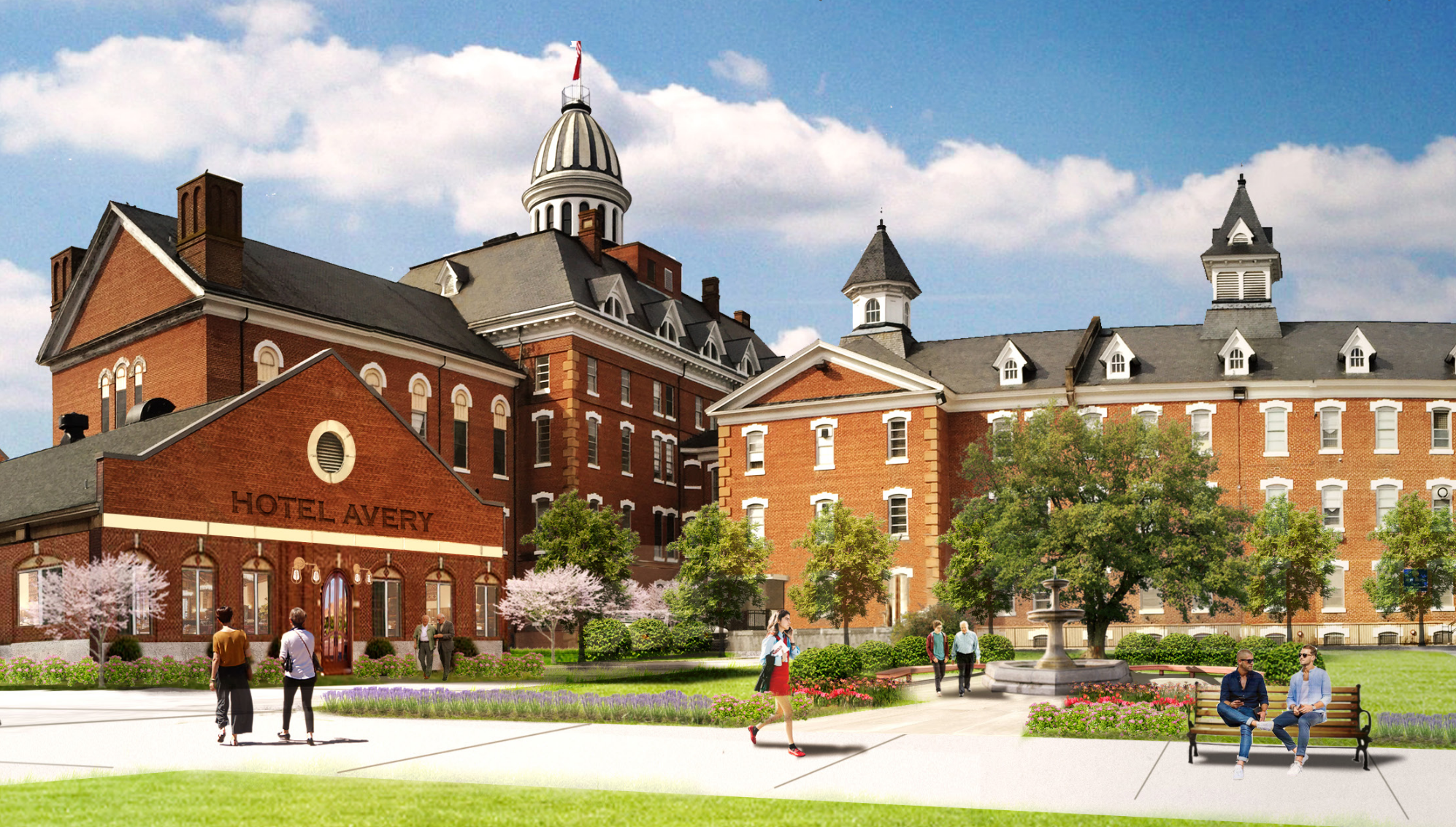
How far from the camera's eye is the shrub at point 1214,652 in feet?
108

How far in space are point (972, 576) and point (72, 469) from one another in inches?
1124

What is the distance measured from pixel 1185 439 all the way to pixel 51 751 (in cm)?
3291

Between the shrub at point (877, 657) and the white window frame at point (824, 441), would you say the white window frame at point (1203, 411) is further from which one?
the shrub at point (877, 657)

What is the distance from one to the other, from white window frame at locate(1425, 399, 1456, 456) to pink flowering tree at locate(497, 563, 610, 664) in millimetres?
35744

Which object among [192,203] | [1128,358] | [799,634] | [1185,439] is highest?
[192,203]

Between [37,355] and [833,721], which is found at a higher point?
[37,355]

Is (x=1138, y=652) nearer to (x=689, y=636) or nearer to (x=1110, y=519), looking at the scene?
(x=1110, y=519)

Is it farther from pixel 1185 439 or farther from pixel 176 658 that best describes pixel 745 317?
pixel 176 658

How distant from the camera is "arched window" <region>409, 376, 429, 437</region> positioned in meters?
52.8

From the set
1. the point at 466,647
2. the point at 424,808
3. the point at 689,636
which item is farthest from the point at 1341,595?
the point at 424,808

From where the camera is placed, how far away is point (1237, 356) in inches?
2104

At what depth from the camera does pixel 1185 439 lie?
3897 cm

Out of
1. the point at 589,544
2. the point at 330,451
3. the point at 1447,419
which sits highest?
the point at 1447,419

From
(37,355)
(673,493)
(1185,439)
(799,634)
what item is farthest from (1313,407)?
(37,355)
